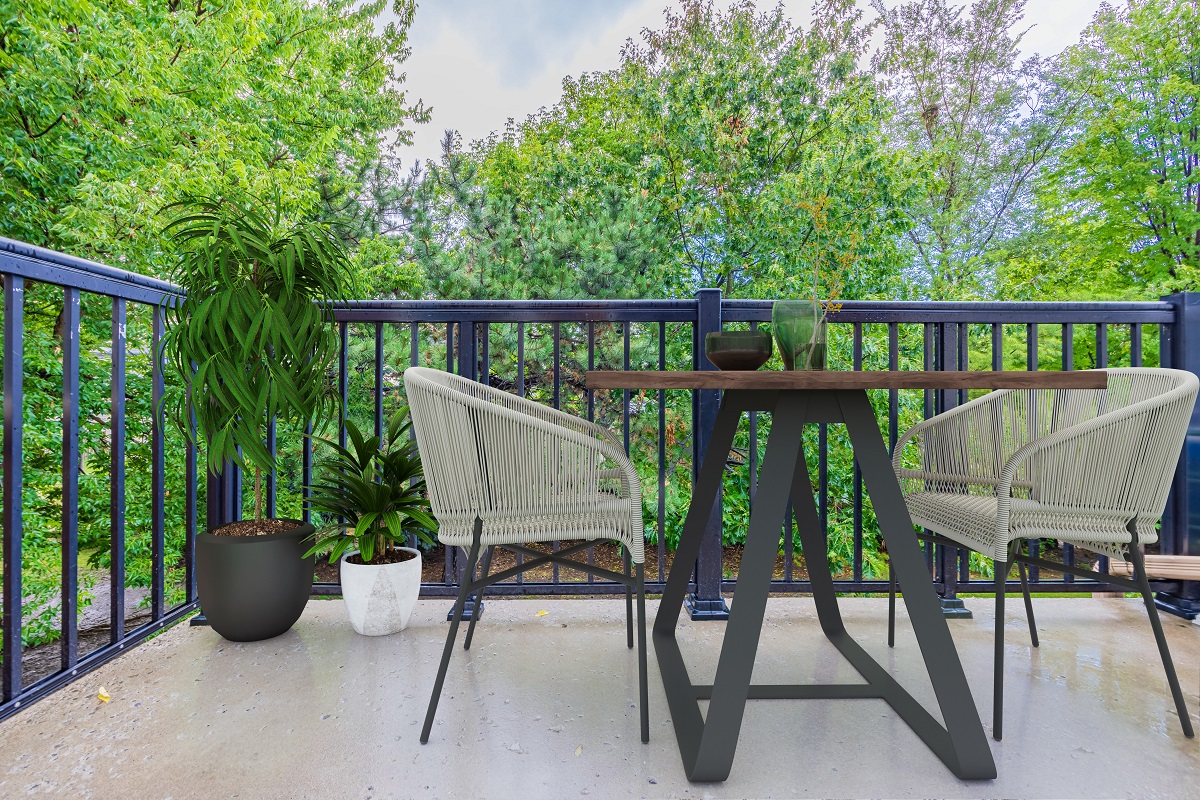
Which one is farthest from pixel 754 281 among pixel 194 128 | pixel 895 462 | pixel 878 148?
pixel 194 128

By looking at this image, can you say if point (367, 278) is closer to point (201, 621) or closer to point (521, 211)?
point (521, 211)

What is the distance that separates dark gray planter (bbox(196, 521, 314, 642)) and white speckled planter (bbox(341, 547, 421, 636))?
164 millimetres

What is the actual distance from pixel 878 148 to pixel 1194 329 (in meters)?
4.28

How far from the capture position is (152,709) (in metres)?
1.37

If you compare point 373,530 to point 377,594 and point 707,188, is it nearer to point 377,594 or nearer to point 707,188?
point 377,594

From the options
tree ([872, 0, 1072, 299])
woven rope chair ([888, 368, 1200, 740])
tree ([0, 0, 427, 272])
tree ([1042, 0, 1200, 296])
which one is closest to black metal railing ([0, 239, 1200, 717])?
woven rope chair ([888, 368, 1200, 740])

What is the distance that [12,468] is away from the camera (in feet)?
4.25

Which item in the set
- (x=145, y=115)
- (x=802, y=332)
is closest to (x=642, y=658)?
(x=802, y=332)

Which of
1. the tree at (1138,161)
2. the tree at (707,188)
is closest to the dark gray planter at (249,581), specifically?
the tree at (707,188)

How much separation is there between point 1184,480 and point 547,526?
2.32 m

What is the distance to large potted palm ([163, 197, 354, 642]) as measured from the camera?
162cm

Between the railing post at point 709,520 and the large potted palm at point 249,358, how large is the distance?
1142mm

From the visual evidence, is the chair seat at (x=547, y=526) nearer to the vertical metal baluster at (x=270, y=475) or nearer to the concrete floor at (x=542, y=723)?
the concrete floor at (x=542, y=723)

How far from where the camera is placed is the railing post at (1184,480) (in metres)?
1.98
